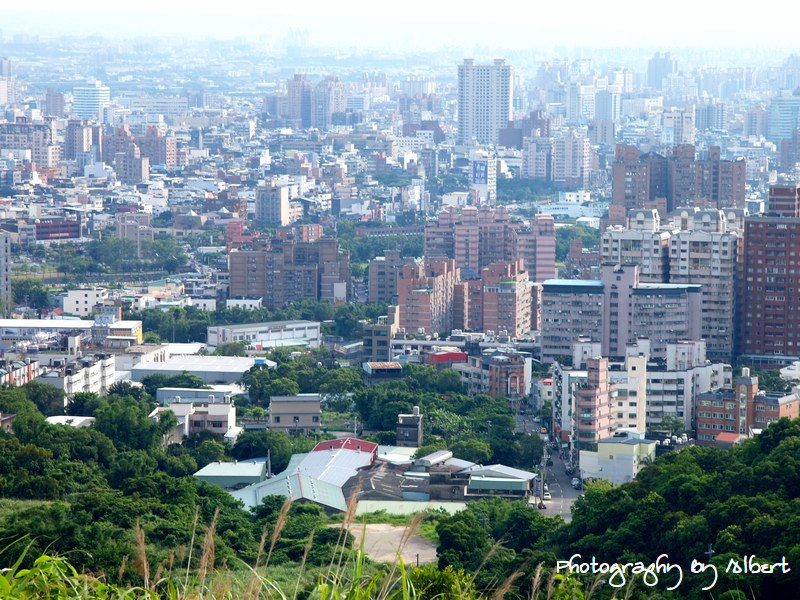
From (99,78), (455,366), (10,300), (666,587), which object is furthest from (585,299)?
(99,78)

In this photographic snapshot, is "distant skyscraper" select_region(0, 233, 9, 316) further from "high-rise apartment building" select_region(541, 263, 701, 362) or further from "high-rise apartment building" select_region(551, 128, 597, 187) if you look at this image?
"high-rise apartment building" select_region(551, 128, 597, 187)

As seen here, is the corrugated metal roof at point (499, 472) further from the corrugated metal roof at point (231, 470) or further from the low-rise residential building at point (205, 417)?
the low-rise residential building at point (205, 417)

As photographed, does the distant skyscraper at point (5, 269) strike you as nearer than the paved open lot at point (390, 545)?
No

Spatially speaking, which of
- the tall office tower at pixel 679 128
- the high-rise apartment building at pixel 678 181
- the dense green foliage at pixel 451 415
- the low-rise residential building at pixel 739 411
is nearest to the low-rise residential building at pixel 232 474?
the dense green foliage at pixel 451 415

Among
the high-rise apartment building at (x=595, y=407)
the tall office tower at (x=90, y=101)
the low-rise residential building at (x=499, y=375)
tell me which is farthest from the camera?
the tall office tower at (x=90, y=101)

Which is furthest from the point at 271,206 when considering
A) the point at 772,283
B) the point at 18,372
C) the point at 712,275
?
the point at 18,372

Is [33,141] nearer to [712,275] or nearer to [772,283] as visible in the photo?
[712,275]

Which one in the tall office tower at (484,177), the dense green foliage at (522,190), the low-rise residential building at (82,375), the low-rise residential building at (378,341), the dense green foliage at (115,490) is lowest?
the dense green foliage at (522,190)
